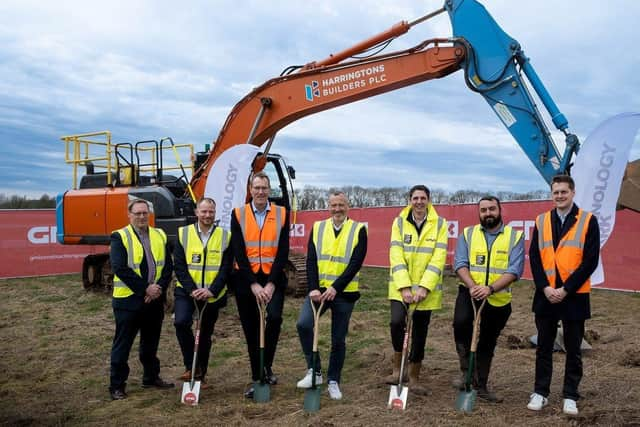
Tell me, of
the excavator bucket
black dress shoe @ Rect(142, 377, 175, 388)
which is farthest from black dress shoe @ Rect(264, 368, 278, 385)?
the excavator bucket

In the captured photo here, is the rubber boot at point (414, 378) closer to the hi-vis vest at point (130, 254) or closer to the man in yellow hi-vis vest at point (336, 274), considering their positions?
the man in yellow hi-vis vest at point (336, 274)

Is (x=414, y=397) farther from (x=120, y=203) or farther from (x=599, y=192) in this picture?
(x=120, y=203)

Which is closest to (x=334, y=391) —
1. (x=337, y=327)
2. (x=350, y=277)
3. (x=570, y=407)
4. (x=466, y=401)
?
(x=337, y=327)

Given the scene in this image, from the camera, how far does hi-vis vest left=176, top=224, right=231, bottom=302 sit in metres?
5.39

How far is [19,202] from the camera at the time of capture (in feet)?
63.7

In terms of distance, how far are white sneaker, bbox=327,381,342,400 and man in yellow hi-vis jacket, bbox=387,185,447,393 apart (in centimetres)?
48

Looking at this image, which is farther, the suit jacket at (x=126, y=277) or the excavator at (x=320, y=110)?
the excavator at (x=320, y=110)

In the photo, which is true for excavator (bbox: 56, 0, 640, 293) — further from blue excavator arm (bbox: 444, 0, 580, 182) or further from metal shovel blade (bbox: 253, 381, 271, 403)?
metal shovel blade (bbox: 253, 381, 271, 403)

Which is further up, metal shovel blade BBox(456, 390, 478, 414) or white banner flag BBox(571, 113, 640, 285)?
white banner flag BBox(571, 113, 640, 285)

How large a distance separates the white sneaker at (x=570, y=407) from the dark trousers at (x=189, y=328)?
312 cm

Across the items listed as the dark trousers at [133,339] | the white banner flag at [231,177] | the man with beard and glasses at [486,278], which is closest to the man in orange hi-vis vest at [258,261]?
the dark trousers at [133,339]

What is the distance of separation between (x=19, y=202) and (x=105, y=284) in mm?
9773

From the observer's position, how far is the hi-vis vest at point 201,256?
5.39m

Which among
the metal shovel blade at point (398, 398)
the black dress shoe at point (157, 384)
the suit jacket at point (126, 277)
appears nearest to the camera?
the metal shovel blade at point (398, 398)
